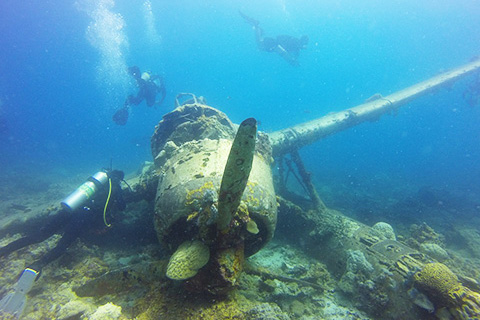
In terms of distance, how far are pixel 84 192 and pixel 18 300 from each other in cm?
201

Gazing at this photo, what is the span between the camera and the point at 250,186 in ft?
9.18

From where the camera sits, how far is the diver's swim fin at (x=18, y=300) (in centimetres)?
302

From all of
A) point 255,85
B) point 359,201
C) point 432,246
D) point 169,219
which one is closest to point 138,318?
point 169,219

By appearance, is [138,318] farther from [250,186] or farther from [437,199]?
[437,199]

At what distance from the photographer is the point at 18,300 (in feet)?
10.4

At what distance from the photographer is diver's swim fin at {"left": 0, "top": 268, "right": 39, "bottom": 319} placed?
3.02 meters

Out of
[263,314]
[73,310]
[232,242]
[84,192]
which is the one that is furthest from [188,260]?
[84,192]

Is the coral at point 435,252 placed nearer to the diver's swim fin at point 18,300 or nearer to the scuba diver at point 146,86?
the diver's swim fin at point 18,300

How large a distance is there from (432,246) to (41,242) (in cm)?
911

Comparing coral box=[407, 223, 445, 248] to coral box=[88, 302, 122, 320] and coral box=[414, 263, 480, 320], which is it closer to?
coral box=[414, 263, 480, 320]

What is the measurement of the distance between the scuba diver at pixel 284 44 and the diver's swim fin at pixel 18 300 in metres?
23.7

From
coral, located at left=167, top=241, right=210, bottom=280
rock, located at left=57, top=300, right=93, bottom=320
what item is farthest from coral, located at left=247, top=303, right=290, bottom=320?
rock, located at left=57, top=300, right=93, bottom=320

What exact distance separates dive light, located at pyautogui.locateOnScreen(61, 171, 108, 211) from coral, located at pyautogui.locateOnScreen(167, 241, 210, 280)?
3.51m

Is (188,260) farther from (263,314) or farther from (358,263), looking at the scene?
(358,263)
